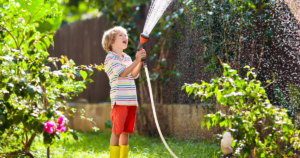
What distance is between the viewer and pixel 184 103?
4145 millimetres

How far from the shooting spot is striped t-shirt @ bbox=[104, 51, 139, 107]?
2.50 meters

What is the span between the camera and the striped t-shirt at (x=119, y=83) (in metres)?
2.50

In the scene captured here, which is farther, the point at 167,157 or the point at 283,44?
the point at 283,44

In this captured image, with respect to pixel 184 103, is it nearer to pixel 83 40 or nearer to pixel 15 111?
pixel 15 111

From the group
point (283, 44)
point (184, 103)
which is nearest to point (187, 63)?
point (184, 103)

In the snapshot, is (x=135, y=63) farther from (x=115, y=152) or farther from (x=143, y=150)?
(x=143, y=150)

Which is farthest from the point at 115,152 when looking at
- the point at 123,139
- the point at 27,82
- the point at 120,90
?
the point at 27,82

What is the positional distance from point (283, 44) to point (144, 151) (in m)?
1.69

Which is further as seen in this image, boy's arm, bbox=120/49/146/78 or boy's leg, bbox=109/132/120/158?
boy's leg, bbox=109/132/120/158

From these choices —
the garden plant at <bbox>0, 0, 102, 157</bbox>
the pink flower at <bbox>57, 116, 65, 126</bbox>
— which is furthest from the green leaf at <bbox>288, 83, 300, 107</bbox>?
the pink flower at <bbox>57, 116, 65, 126</bbox>

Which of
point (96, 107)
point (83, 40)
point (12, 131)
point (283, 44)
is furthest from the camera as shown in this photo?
point (83, 40)

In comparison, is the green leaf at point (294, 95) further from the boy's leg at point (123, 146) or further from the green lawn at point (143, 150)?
the boy's leg at point (123, 146)

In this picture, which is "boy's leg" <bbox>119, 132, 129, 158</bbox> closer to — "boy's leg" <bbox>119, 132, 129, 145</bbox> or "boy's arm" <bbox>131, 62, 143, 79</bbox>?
"boy's leg" <bbox>119, 132, 129, 145</bbox>

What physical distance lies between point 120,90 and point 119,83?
0.05m
